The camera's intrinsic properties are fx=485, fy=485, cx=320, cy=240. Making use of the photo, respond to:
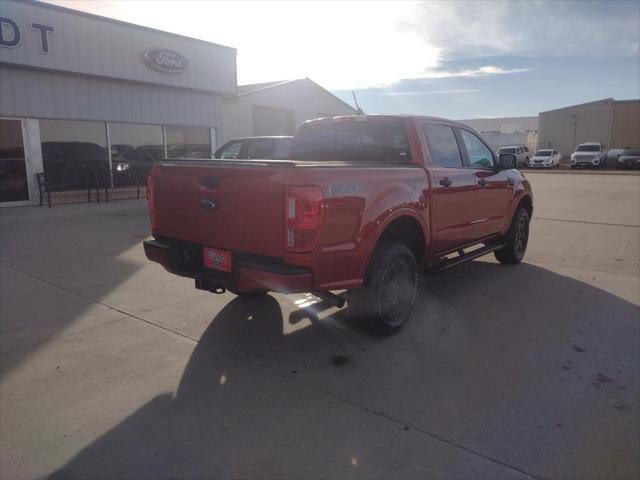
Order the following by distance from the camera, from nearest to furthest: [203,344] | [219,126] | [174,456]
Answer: [174,456] → [203,344] → [219,126]

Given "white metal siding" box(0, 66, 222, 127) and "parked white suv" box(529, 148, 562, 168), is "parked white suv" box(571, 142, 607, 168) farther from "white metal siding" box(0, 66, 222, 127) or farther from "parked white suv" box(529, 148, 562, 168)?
"white metal siding" box(0, 66, 222, 127)

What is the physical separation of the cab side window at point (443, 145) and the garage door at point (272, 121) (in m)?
19.7

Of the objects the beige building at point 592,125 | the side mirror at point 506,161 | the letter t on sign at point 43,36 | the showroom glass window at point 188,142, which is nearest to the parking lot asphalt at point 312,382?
the side mirror at point 506,161

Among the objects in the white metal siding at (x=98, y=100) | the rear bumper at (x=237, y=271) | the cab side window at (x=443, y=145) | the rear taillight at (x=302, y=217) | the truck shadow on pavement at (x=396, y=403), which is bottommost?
the truck shadow on pavement at (x=396, y=403)

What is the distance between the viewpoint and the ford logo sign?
1514 centimetres

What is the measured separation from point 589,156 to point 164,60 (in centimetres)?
3310

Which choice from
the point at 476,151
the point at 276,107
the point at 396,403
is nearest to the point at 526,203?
the point at 476,151

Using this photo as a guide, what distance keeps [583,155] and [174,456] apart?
134 ft

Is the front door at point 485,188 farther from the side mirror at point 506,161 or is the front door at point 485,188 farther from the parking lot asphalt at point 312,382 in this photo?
the parking lot asphalt at point 312,382

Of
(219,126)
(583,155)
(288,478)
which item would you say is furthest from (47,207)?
(583,155)

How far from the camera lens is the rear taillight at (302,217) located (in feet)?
10.5

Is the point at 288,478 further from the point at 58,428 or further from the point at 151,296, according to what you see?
the point at 151,296

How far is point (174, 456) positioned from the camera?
2.63 metres

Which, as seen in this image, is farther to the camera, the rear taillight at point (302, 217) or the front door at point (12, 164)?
the front door at point (12, 164)
